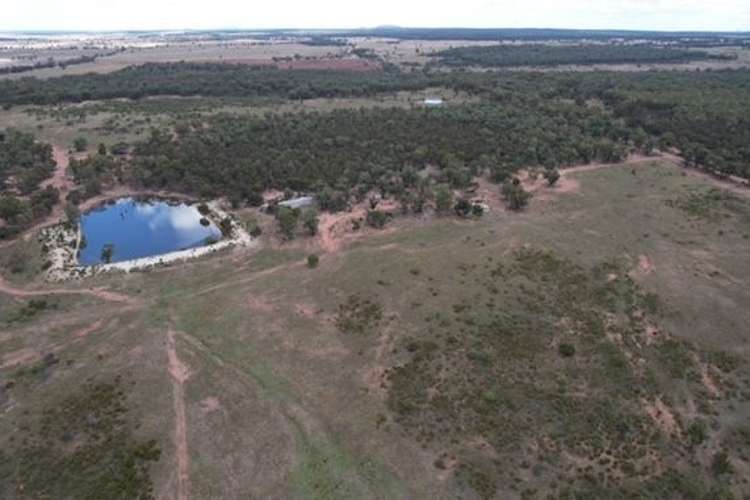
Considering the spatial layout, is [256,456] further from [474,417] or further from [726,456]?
[726,456]

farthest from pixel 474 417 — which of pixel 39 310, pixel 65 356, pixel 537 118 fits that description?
pixel 537 118

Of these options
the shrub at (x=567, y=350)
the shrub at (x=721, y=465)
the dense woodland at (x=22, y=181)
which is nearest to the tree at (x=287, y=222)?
the dense woodland at (x=22, y=181)

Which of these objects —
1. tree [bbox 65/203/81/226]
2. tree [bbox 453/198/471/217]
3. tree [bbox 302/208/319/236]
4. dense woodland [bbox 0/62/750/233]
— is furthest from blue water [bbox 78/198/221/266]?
tree [bbox 453/198/471/217]

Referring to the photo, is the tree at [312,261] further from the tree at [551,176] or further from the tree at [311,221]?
the tree at [551,176]

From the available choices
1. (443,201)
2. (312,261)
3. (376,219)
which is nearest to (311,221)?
(312,261)

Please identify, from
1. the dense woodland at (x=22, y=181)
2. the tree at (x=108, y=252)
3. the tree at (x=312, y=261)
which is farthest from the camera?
the dense woodland at (x=22, y=181)

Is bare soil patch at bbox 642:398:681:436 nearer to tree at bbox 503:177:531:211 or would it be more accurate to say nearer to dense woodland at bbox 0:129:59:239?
tree at bbox 503:177:531:211
